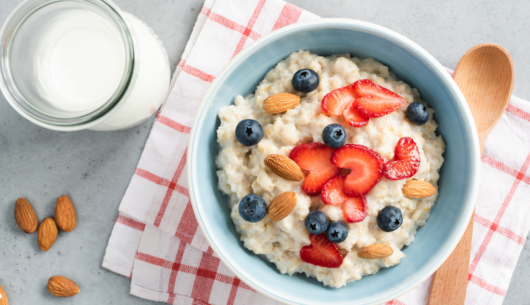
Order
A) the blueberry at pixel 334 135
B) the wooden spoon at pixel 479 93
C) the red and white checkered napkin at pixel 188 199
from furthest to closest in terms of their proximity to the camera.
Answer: the red and white checkered napkin at pixel 188 199
the wooden spoon at pixel 479 93
the blueberry at pixel 334 135

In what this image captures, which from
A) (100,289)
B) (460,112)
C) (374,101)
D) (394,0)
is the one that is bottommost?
(100,289)

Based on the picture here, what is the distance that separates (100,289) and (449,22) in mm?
2542

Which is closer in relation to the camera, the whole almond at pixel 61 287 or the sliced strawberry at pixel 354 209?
the sliced strawberry at pixel 354 209

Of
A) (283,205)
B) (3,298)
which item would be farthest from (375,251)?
(3,298)

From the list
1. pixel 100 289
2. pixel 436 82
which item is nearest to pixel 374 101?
pixel 436 82

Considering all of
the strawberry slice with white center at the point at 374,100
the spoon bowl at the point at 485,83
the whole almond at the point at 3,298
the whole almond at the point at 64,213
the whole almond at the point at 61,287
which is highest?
the spoon bowl at the point at 485,83

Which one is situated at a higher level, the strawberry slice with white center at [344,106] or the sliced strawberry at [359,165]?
the strawberry slice with white center at [344,106]

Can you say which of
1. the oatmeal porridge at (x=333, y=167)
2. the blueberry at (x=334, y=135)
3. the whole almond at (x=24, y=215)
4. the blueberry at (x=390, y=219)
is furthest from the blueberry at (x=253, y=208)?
the whole almond at (x=24, y=215)

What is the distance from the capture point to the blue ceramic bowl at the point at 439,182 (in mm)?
1652

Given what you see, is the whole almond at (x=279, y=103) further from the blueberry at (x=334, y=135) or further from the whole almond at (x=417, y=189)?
the whole almond at (x=417, y=189)

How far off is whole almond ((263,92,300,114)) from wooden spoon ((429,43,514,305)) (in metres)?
0.96

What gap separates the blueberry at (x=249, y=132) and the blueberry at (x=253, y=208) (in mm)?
220

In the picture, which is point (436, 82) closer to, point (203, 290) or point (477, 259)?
point (477, 259)

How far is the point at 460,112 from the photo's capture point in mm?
1642
